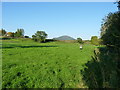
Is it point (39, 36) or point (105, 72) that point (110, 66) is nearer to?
point (105, 72)

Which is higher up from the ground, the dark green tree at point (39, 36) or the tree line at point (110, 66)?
the dark green tree at point (39, 36)

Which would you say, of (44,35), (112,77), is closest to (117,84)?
(112,77)

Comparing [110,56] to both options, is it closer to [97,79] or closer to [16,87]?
[97,79]

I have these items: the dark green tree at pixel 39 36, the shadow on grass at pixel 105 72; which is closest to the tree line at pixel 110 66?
the shadow on grass at pixel 105 72

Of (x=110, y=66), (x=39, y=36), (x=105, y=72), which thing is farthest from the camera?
(x=39, y=36)

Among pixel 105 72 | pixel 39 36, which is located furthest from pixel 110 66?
pixel 39 36

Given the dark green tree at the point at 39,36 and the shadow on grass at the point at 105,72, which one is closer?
the shadow on grass at the point at 105,72

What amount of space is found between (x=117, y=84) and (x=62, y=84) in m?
5.79

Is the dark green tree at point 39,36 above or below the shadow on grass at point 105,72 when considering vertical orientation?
above

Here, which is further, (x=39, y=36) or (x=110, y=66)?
(x=39, y=36)

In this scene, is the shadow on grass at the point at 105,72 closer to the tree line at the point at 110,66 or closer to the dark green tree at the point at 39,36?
the tree line at the point at 110,66

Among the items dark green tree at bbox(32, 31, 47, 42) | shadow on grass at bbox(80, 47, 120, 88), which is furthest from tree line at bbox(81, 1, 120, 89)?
dark green tree at bbox(32, 31, 47, 42)

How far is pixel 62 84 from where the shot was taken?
28.8 feet

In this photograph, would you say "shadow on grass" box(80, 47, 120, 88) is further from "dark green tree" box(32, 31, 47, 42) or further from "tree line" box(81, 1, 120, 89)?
"dark green tree" box(32, 31, 47, 42)
